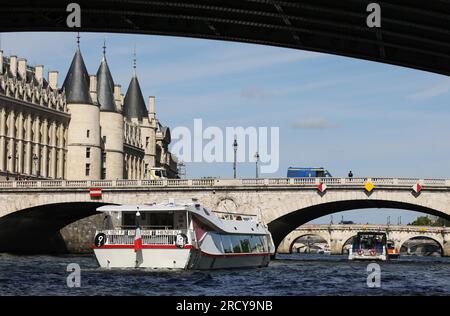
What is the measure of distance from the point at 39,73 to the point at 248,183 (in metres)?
51.0

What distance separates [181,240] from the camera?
56938mm

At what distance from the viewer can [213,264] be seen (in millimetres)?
62500

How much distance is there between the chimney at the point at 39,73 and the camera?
13400cm

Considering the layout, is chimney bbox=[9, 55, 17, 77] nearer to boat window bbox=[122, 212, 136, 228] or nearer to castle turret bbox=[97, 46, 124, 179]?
castle turret bbox=[97, 46, 124, 179]

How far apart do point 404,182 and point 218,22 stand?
61450 mm

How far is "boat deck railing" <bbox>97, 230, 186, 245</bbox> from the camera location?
5706cm

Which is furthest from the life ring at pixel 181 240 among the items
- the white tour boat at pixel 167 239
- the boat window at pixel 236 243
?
the boat window at pixel 236 243

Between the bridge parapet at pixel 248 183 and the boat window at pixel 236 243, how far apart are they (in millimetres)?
24978

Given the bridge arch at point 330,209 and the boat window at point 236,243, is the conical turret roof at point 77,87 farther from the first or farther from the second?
the boat window at point 236,243

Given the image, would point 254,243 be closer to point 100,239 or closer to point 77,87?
point 100,239

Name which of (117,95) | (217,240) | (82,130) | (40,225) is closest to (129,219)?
(217,240)

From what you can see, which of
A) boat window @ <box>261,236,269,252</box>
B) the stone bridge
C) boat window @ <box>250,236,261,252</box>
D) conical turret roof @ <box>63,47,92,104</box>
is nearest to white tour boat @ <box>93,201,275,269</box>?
boat window @ <box>250,236,261,252</box>
